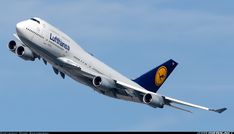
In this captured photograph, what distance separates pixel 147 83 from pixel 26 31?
25.5 m

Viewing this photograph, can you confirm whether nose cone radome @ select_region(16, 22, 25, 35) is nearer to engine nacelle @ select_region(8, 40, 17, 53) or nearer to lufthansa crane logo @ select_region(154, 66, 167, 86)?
engine nacelle @ select_region(8, 40, 17, 53)

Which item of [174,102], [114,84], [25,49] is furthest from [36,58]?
[174,102]

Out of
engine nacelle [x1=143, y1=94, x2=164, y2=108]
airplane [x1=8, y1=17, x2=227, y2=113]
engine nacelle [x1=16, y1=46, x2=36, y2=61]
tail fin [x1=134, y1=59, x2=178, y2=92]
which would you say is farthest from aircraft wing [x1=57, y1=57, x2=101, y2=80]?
tail fin [x1=134, y1=59, x2=178, y2=92]

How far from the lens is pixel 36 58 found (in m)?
123

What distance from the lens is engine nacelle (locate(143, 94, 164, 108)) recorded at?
12012cm

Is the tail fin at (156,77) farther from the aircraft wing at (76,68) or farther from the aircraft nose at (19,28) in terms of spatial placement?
the aircraft nose at (19,28)

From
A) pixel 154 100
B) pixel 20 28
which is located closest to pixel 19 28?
pixel 20 28

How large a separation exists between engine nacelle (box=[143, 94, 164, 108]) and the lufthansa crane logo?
486 inches

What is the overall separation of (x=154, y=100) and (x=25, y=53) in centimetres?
2034

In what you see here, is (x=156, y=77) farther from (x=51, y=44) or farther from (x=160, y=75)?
(x=51, y=44)

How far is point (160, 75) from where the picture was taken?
134250 millimetres

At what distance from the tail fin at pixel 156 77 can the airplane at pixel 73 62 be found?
1.11 metres

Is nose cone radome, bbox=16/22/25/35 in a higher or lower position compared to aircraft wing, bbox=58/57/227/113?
higher

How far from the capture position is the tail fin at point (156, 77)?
132 meters
